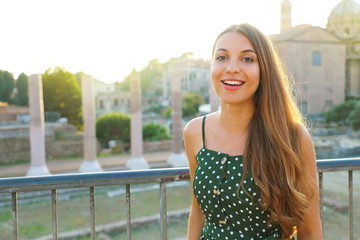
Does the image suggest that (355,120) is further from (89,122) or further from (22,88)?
(22,88)

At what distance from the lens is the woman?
4.97 ft

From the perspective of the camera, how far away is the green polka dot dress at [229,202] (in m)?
1.52

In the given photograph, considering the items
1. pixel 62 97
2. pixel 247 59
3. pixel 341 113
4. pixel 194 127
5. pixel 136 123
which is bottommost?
pixel 341 113

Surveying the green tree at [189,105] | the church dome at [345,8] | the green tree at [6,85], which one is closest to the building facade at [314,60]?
the green tree at [189,105]

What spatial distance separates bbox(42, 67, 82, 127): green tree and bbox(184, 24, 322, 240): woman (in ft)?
93.8

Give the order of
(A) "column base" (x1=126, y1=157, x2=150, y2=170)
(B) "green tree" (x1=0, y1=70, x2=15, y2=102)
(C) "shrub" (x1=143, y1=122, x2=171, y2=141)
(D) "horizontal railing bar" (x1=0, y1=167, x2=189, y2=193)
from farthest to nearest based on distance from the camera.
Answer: (B) "green tree" (x1=0, y1=70, x2=15, y2=102) < (C) "shrub" (x1=143, y1=122, x2=171, y2=141) < (A) "column base" (x1=126, y1=157, x2=150, y2=170) < (D) "horizontal railing bar" (x1=0, y1=167, x2=189, y2=193)

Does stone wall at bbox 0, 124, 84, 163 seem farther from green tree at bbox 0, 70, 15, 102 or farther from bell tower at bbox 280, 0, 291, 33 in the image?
bell tower at bbox 280, 0, 291, 33

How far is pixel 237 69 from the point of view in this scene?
1553 mm

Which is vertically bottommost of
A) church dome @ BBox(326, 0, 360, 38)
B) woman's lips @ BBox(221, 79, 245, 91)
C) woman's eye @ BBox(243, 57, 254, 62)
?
woman's lips @ BBox(221, 79, 245, 91)

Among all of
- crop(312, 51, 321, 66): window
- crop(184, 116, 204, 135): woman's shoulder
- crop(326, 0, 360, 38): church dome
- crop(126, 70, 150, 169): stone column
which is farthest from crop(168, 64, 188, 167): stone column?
crop(326, 0, 360, 38): church dome

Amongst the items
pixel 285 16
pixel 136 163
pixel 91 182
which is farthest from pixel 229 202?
pixel 285 16

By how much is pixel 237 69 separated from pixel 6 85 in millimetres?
38501

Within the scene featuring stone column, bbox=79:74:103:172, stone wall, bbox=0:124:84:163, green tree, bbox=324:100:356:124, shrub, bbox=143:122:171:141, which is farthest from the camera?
green tree, bbox=324:100:356:124

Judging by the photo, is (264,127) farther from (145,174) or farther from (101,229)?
(101,229)
